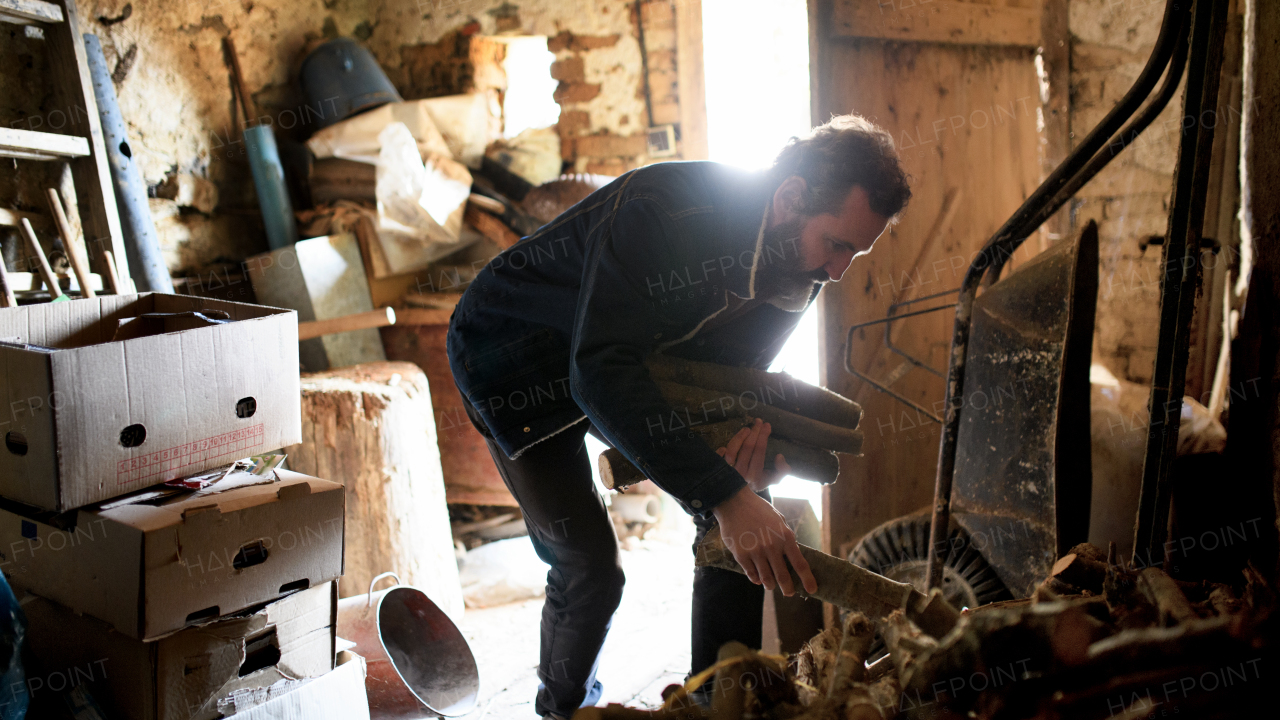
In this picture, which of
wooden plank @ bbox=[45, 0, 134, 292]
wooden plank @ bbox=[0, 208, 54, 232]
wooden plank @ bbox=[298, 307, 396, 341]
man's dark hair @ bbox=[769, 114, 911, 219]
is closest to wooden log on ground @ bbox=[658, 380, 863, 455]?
man's dark hair @ bbox=[769, 114, 911, 219]

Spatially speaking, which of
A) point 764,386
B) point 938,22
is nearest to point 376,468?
point 764,386

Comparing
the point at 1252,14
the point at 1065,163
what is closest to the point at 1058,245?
the point at 1065,163

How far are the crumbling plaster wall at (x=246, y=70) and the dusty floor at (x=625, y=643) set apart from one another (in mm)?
1848

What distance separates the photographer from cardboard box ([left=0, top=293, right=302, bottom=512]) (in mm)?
1293

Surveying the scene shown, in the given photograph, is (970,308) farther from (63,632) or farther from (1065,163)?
(63,632)

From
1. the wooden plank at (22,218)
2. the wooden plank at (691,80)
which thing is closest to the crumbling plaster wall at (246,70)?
the wooden plank at (22,218)

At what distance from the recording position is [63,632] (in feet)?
4.86

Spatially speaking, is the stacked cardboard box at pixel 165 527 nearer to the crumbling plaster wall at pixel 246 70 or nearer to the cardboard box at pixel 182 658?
the cardboard box at pixel 182 658

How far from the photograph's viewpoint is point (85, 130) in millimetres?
2365

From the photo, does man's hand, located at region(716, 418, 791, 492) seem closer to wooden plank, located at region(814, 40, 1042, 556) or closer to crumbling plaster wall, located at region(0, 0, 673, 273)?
wooden plank, located at region(814, 40, 1042, 556)

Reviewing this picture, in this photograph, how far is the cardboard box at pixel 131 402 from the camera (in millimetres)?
1293

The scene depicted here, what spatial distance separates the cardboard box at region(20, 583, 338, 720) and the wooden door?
5.19 feet

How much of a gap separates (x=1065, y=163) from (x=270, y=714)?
1884mm

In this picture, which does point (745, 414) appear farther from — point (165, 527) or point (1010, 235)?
point (165, 527)
